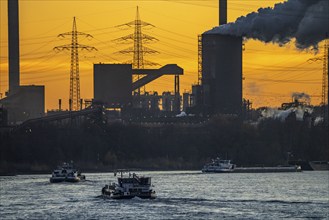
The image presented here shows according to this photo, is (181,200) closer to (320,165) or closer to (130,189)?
(130,189)

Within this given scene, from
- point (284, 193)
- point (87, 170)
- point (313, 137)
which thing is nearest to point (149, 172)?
point (87, 170)

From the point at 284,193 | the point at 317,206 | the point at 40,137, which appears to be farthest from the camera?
the point at 40,137

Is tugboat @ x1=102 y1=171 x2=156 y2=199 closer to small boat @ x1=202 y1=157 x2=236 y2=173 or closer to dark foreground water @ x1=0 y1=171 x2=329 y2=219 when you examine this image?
dark foreground water @ x1=0 y1=171 x2=329 y2=219

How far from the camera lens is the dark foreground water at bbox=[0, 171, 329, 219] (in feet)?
299

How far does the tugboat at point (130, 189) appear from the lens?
108 m

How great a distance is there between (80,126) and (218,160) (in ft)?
80.6

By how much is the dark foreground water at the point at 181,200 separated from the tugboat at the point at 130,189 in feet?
2.52

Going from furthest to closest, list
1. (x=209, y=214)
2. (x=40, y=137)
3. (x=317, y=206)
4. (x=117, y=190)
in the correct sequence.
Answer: (x=40, y=137), (x=117, y=190), (x=317, y=206), (x=209, y=214)

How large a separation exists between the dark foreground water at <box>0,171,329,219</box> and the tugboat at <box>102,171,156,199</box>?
0.77 m

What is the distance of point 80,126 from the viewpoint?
18850cm

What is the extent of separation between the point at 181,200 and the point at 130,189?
6.17 m

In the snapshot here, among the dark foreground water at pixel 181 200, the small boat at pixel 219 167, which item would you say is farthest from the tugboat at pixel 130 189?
the small boat at pixel 219 167

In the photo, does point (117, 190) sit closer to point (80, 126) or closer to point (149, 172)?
point (149, 172)

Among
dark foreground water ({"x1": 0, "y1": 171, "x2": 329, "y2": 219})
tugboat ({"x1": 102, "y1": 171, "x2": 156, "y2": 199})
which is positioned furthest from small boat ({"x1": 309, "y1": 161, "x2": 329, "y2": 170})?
tugboat ({"x1": 102, "y1": 171, "x2": 156, "y2": 199})
